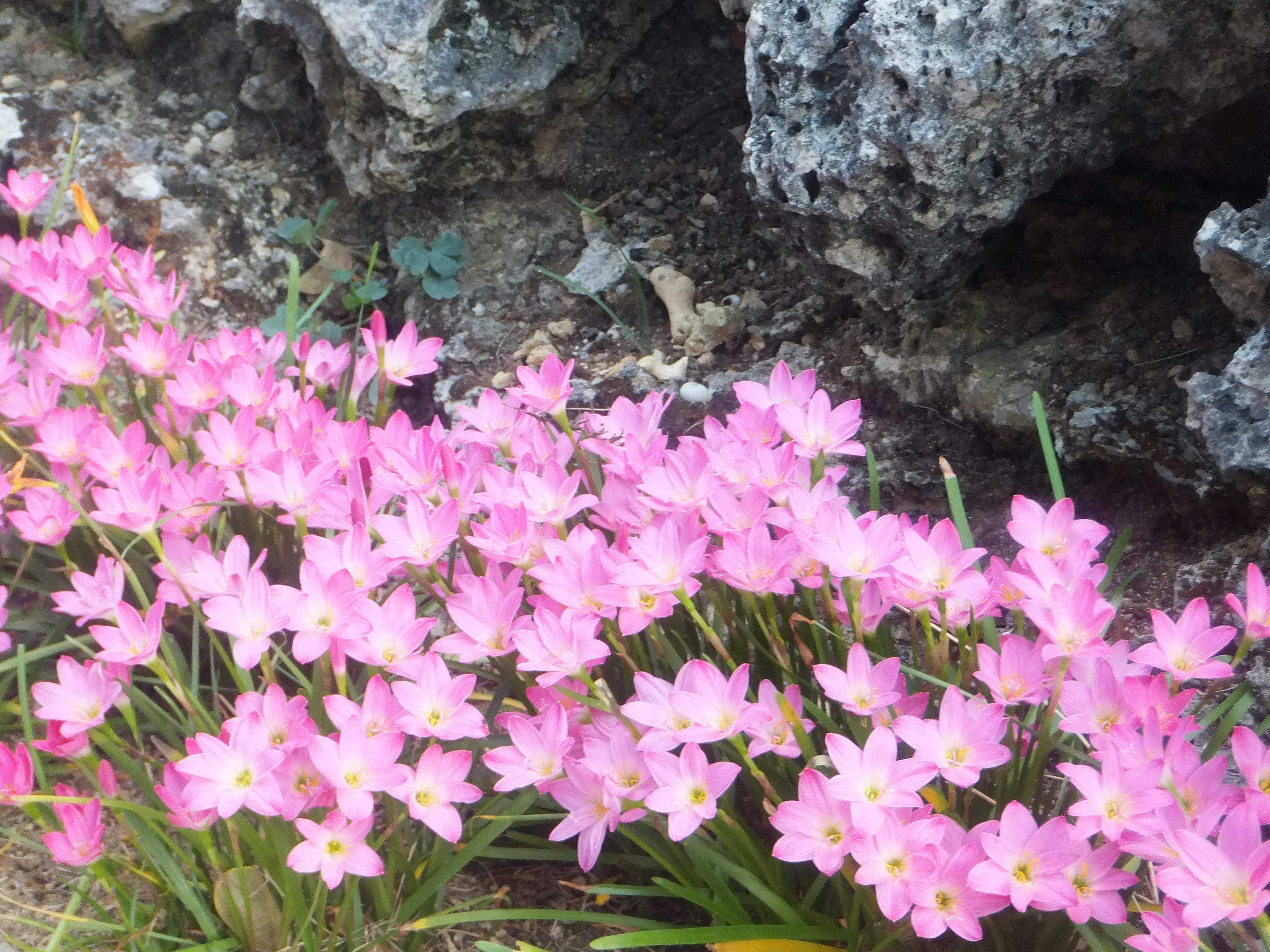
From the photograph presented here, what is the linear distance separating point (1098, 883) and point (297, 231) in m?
2.34

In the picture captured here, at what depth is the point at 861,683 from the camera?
1188 mm

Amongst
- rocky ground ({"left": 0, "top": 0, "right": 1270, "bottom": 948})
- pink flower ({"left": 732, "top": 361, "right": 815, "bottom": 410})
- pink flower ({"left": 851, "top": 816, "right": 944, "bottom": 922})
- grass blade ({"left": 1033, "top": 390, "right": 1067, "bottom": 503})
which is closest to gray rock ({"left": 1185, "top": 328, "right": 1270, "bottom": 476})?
rocky ground ({"left": 0, "top": 0, "right": 1270, "bottom": 948})

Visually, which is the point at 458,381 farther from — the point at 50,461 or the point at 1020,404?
the point at 1020,404

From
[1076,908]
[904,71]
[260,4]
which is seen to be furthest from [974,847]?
[260,4]

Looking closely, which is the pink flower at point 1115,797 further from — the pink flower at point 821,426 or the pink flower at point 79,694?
the pink flower at point 79,694

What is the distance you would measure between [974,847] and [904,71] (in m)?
1.14

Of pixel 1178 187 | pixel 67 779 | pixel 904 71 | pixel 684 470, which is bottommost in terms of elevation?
pixel 67 779

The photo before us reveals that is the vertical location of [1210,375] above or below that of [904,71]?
below

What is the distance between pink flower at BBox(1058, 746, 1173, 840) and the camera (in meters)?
1.02

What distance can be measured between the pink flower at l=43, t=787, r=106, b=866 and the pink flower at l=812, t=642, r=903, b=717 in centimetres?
88

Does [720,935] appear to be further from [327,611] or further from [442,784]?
[327,611]

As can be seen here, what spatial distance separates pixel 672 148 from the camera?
8.60ft

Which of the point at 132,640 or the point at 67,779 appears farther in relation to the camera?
the point at 67,779

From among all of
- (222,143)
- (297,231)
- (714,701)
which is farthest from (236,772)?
(222,143)
